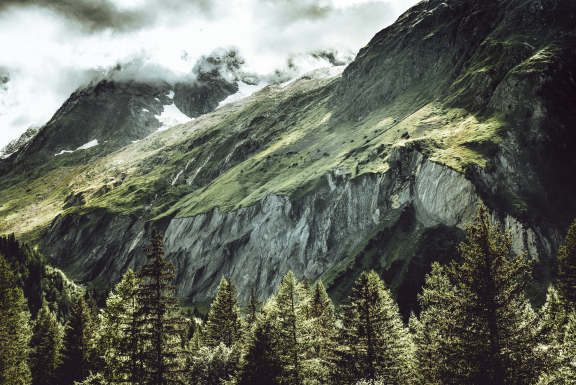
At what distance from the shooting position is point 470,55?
163 meters

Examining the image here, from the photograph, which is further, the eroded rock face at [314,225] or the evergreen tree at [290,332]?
the eroded rock face at [314,225]

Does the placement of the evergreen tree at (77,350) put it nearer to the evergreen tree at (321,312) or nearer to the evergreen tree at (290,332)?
the evergreen tree at (290,332)

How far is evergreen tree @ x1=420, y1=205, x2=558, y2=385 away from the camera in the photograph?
1830cm

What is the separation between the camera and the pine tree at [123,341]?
25.0m

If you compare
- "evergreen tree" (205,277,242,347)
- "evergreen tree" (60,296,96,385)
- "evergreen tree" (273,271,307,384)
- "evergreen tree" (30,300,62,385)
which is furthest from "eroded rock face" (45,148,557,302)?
"evergreen tree" (30,300,62,385)

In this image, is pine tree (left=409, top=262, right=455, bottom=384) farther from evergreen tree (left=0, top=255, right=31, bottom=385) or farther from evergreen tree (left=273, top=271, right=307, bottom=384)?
evergreen tree (left=0, top=255, right=31, bottom=385)

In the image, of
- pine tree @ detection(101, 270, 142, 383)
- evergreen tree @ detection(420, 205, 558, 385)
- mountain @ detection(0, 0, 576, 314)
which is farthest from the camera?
mountain @ detection(0, 0, 576, 314)

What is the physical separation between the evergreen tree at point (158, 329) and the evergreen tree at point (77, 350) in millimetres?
19346

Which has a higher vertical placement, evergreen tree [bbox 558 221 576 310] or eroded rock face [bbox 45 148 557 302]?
eroded rock face [bbox 45 148 557 302]

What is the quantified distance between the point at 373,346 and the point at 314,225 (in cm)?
11063

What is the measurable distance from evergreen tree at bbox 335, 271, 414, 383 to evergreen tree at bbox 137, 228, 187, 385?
11538mm

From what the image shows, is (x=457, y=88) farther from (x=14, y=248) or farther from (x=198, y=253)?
(x=14, y=248)

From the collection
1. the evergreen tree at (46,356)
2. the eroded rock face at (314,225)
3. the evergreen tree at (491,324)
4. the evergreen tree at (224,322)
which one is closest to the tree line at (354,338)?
the evergreen tree at (491,324)

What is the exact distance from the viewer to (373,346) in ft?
87.1
